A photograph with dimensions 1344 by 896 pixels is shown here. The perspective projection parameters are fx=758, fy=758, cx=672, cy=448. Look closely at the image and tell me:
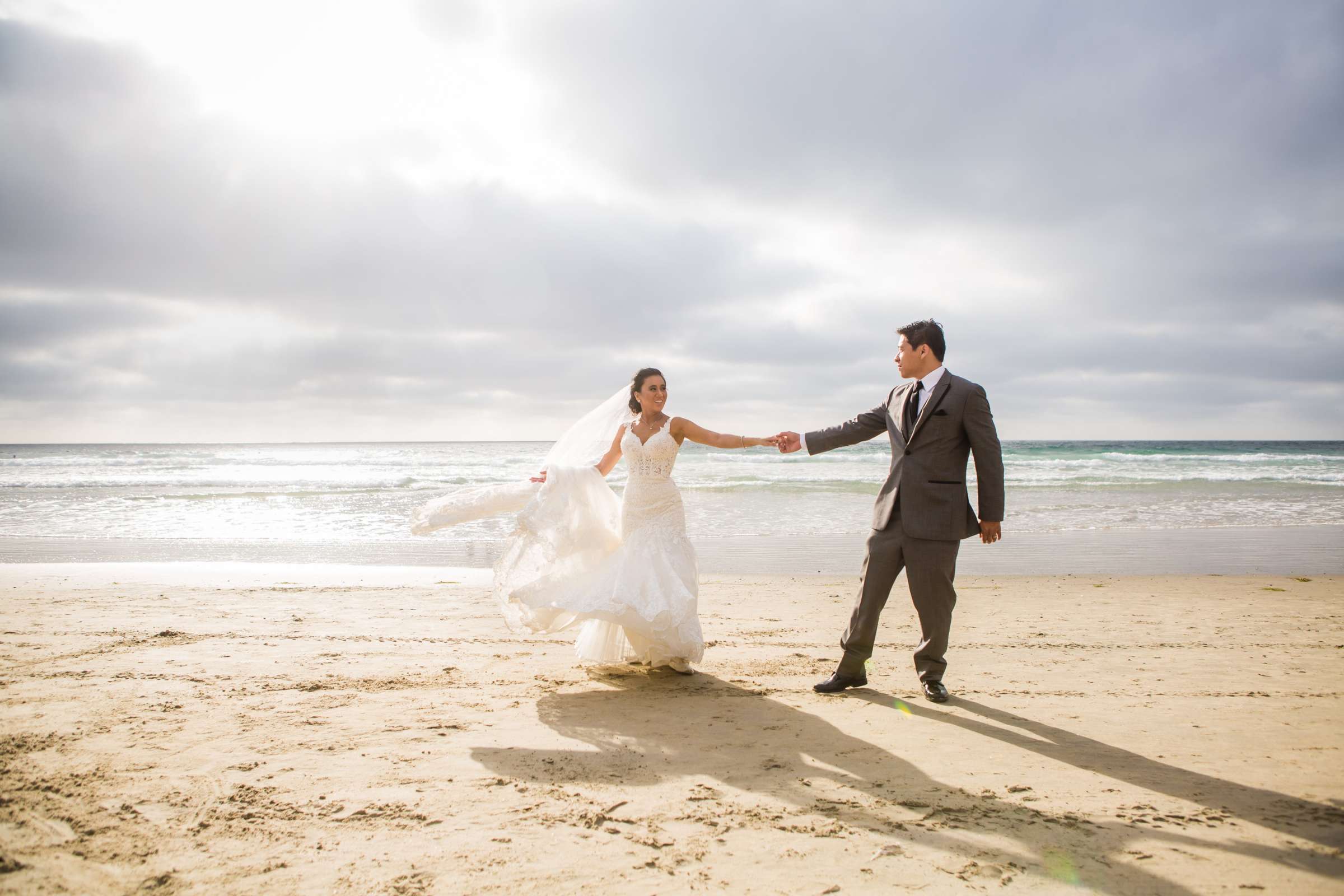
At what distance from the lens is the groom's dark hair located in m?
4.85

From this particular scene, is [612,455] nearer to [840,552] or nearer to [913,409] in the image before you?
[913,409]

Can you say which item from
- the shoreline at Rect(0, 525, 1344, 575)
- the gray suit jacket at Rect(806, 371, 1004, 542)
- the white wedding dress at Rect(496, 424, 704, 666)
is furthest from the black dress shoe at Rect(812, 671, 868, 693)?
the shoreline at Rect(0, 525, 1344, 575)

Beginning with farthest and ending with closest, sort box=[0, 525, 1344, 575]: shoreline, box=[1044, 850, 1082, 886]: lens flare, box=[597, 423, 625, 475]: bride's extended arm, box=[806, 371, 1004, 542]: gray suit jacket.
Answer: box=[0, 525, 1344, 575]: shoreline
box=[597, 423, 625, 475]: bride's extended arm
box=[806, 371, 1004, 542]: gray suit jacket
box=[1044, 850, 1082, 886]: lens flare

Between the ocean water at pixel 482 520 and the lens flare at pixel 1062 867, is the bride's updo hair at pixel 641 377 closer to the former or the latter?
the lens flare at pixel 1062 867

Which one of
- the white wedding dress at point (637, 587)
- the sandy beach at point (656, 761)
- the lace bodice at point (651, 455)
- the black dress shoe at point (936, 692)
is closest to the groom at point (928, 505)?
the black dress shoe at point (936, 692)

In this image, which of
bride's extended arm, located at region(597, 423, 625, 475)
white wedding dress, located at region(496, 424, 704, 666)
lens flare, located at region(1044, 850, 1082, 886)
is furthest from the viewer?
bride's extended arm, located at region(597, 423, 625, 475)

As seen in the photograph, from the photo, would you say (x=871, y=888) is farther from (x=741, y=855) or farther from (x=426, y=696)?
(x=426, y=696)

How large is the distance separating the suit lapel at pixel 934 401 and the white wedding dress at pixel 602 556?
1.63 meters

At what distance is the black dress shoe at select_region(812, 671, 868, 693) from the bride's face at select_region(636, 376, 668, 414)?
219 cm

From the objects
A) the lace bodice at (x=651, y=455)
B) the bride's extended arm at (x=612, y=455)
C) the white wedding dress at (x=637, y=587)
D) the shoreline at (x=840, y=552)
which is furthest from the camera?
the shoreline at (x=840, y=552)

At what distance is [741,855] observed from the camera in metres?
2.79

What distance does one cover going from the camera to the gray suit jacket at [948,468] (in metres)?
4.64

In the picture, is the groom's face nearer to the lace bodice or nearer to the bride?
the bride

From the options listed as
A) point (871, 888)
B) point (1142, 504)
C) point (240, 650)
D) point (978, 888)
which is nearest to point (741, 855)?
point (871, 888)
